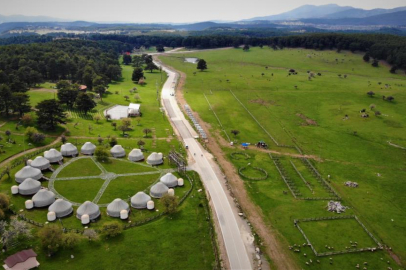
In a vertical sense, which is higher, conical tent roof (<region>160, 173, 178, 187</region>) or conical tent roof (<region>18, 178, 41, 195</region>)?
conical tent roof (<region>18, 178, 41, 195</region>)

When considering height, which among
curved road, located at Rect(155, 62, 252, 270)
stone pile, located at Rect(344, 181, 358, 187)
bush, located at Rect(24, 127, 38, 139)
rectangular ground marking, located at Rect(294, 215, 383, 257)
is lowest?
rectangular ground marking, located at Rect(294, 215, 383, 257)

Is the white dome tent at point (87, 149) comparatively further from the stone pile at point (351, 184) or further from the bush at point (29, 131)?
the stone pile at point (351, 184)

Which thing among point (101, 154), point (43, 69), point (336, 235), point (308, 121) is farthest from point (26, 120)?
point (308, 121)

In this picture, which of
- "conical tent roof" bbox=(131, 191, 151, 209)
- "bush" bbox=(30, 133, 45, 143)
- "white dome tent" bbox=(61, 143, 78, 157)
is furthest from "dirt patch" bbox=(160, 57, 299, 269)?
"bush" bbox=(30, 133, 45, 143)

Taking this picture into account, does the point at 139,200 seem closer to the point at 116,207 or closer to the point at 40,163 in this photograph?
the point at 116,207

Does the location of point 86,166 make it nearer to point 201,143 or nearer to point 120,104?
point 201,143

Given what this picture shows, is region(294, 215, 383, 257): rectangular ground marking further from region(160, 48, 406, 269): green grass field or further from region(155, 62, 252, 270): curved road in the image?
region(155, 62, 252, 270): curved road

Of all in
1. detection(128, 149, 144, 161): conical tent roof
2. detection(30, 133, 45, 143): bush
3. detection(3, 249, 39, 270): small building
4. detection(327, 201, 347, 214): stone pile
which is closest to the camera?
detection(3, 249, 39, 270): small building

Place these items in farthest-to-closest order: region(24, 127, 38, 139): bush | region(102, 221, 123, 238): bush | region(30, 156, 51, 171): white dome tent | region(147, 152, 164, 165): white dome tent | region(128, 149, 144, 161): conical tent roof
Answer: region(24, 127, 38, 139): bush < region(128, 149, 144, 161): conical tent roof < region(147, 152, 164, 165): white dome tent < region(30, 156, 51, 171): white dome tent < region(102, 221, 123, 238): bush
